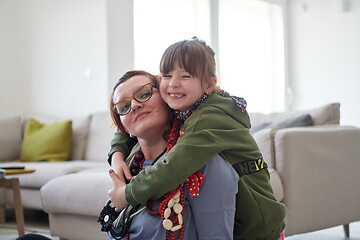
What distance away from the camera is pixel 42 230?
3818 mm

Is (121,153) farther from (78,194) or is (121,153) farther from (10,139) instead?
(10,139)

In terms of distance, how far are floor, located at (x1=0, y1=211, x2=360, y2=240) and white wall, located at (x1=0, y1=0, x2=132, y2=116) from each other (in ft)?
4.46

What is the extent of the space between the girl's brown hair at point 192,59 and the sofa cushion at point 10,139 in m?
3.97

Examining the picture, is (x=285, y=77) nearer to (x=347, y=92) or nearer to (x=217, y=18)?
(x=347, y=92)

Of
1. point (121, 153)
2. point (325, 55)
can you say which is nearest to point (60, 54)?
point (325, 55)

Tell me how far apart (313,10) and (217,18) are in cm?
175

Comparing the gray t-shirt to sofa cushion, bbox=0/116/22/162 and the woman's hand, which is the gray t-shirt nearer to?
the woman's hand

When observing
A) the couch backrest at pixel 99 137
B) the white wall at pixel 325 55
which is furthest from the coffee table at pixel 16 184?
the white wall at pixel 325 55

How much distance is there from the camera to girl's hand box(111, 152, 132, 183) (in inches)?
56.1

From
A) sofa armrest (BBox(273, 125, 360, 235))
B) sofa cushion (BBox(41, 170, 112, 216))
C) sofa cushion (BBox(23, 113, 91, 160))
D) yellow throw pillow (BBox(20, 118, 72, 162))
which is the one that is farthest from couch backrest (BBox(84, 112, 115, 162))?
sofa armrest (BBox(273, 125, 360, 235))

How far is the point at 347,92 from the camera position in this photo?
24.3 ft

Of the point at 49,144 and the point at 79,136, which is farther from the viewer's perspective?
the point at 79,136

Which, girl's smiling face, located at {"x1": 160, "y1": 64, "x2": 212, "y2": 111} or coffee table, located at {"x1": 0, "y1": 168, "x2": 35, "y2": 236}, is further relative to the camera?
coffee table, located at {"x1": 0, "y1": 168, "x2": 35, "y2": 236}

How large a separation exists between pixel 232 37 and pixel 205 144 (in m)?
6.11
